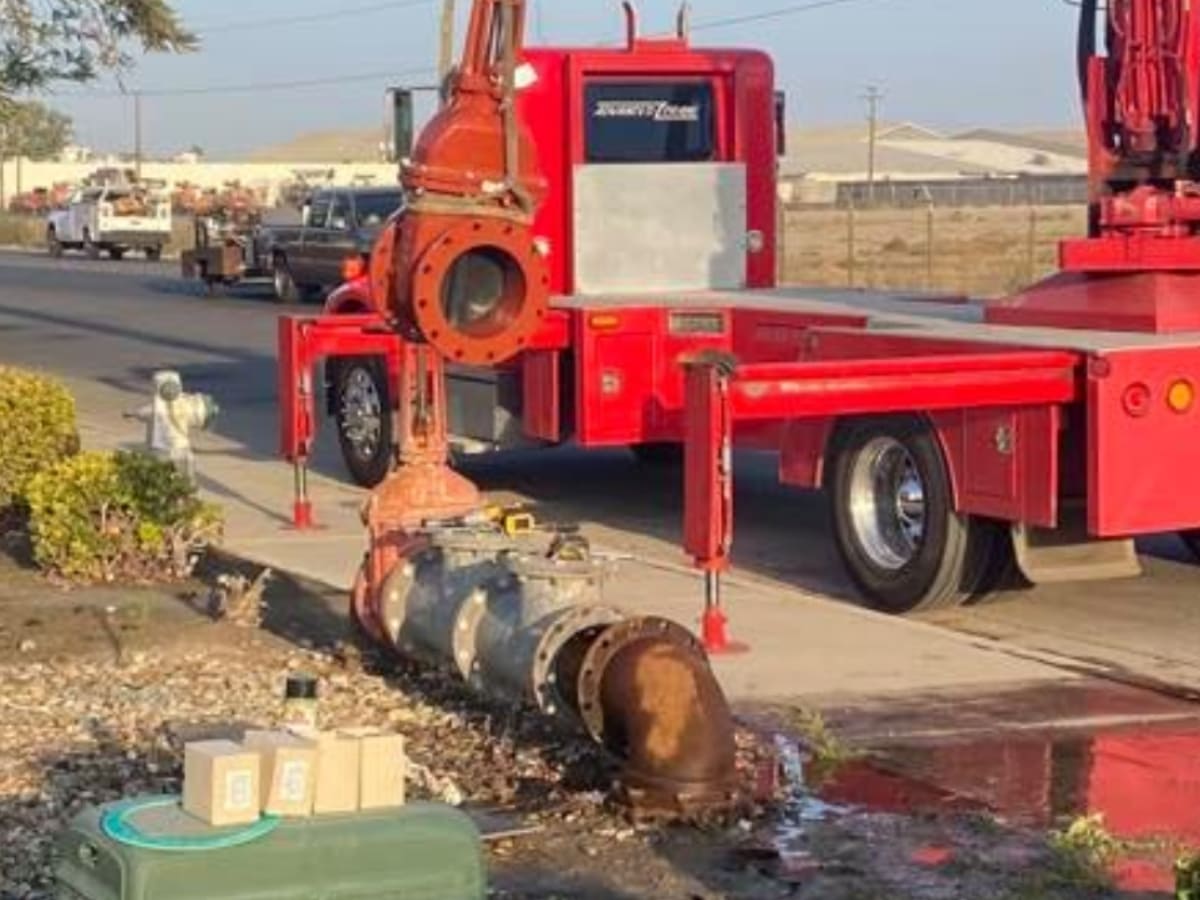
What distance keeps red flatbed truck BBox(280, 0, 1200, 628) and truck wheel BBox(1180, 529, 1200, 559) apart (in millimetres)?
23

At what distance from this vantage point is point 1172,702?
28.5 feet

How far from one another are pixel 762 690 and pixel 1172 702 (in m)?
1.49

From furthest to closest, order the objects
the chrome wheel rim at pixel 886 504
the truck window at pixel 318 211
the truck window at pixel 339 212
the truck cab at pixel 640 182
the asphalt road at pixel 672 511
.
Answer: the truck window at pixel 318 211 < the truck window at pixel 339 212 < the truck cab at pixel 640 182 < the chrome wheel rim at pixel 886 504 < the asphalt road at pixel 672 511

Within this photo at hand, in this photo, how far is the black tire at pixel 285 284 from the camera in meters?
39.4

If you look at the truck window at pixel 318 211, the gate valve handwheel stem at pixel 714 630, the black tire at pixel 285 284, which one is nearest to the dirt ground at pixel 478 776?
the gate valve handwheel stem at pixel 714 630

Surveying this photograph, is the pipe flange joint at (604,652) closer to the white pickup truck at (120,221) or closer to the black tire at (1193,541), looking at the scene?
the black tire at (1193,541)

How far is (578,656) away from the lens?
23.2 feet

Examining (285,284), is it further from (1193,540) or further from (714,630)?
(714,630)

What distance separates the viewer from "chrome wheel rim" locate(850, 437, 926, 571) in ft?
35.5

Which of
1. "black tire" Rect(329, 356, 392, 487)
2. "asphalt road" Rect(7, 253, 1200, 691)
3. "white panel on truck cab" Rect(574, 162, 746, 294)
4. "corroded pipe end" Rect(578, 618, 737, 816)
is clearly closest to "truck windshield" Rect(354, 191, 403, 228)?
"asphalt road" Rect(7, 253, 1200, 691)

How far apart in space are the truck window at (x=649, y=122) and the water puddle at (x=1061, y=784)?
728cm

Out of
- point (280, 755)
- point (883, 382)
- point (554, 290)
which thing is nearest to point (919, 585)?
point (883, 382)

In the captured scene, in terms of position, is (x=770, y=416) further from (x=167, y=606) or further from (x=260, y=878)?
(x=260, y=878)

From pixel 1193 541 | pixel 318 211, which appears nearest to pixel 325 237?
pixel 318 211
